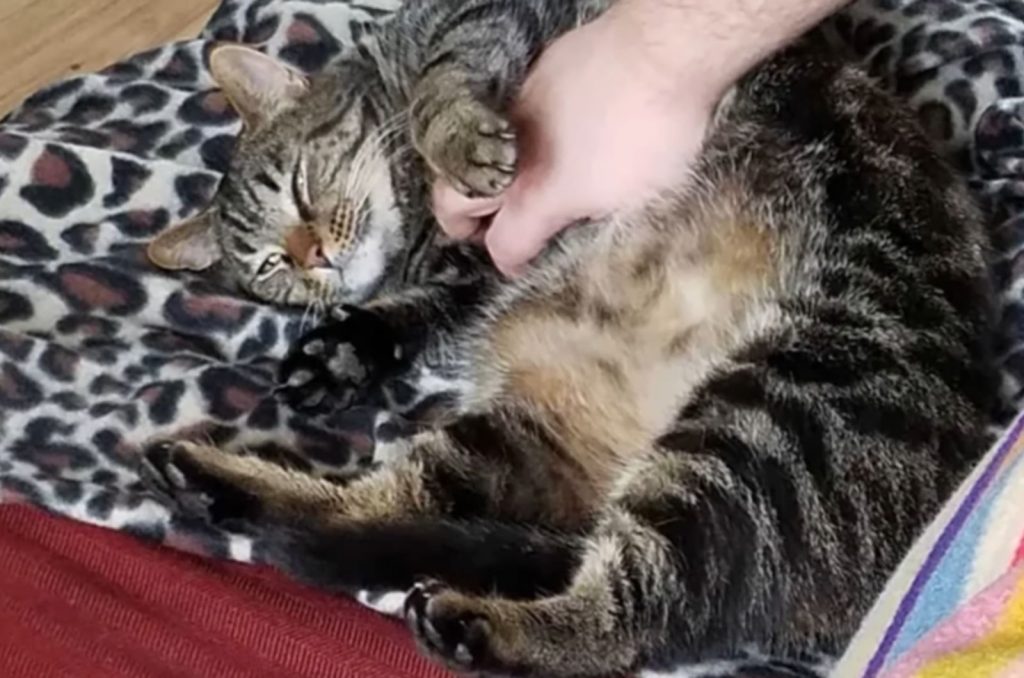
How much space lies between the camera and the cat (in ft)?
4.47

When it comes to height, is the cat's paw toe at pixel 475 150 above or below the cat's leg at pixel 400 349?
above

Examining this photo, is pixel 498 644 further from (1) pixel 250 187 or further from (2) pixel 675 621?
(1) pixel 250 187

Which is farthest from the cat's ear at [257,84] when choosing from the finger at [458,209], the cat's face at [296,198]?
the finger at [458,209]

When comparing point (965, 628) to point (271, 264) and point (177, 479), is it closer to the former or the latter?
point (177, 479)

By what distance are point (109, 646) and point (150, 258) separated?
0.50 metres

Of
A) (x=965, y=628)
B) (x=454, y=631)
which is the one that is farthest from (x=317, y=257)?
(x=965, y=628)

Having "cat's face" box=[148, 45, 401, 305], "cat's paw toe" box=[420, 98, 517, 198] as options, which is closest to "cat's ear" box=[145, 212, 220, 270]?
"cat's face" box=[148, 45, 401, 305]

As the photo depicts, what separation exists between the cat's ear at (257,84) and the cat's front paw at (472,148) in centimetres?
36

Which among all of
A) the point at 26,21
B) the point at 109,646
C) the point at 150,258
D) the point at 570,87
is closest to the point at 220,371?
the point at 150,258

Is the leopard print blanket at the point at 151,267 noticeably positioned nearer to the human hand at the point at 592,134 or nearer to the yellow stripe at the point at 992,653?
the human hand at the point at 592,134

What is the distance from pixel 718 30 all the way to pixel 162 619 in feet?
2.35

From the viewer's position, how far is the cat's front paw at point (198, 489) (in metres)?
1.53

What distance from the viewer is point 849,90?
5.37 feet

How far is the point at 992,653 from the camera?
76 centimetres
